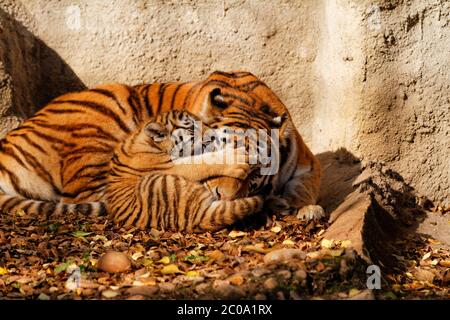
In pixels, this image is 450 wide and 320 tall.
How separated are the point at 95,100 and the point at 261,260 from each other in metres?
2.22

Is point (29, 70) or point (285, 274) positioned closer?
point (285, 274)

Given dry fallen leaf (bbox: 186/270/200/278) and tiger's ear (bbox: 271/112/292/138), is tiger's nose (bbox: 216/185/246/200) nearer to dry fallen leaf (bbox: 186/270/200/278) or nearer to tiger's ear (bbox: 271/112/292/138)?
tiger's ear (bbox: 271/112/292/138)

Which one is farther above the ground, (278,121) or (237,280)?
(278,121)

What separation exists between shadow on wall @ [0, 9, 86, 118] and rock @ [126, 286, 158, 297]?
2.84 meters

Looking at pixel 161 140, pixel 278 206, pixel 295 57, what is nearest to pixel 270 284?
pixel 278 206

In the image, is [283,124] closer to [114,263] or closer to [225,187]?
[225,187]

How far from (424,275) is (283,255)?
1010mm

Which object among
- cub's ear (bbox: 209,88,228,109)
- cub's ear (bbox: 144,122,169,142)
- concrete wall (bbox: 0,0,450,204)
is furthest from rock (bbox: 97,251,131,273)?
concrete wall (bbox: 0,0,450,204)

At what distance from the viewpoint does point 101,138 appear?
6039 millimetres

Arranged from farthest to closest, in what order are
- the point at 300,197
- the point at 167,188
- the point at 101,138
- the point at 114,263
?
the point at 101,138 → the point at 300,197 → the point at 167,188 → the point at 114,263

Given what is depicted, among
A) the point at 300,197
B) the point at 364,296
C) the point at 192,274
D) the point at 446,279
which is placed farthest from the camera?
the point at 300,197

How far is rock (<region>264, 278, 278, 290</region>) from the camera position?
4.07 metres

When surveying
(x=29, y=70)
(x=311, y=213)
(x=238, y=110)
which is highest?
(x=29, y=70)
